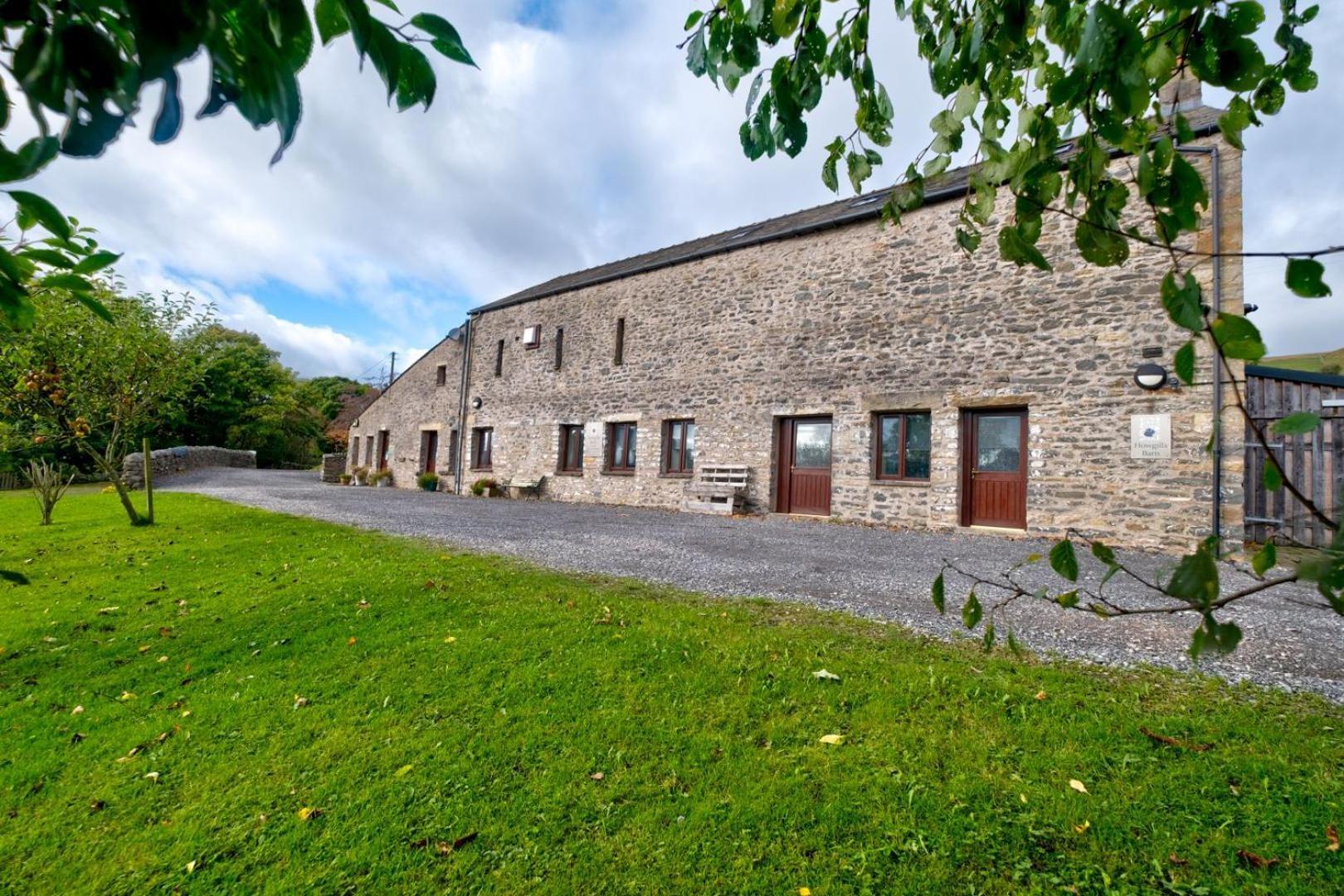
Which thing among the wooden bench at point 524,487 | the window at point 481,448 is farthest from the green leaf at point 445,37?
the window at point 481,448

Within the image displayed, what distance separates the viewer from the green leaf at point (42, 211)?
2.74 ft

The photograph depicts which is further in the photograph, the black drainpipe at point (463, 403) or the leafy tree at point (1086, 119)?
the black drainpipe at point (463, 403)

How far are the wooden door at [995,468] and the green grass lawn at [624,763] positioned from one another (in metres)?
6.21

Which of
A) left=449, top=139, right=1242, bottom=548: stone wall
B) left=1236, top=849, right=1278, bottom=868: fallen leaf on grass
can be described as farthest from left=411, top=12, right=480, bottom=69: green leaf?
left=449, top=139, right=1242, bottom=548: stone wall

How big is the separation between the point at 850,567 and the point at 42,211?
5.95m

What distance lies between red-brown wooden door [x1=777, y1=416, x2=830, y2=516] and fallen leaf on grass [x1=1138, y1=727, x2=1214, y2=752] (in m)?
8.26

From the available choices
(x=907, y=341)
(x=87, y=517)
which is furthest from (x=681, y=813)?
(x=87, y=517)

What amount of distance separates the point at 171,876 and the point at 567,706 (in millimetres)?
1405

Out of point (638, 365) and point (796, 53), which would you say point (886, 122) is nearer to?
point (796, 53)

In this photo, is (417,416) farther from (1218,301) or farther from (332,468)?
(1218,301)

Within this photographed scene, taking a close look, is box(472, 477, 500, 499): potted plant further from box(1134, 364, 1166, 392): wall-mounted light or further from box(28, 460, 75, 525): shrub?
box(1134, 364, 1166, 392): wall-mounted light

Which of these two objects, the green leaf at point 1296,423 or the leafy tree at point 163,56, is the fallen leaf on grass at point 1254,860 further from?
the leafy tree at point 163,56

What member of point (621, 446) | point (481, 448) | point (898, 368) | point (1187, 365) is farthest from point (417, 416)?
point (1187, 365)

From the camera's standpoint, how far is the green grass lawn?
1807 mm
